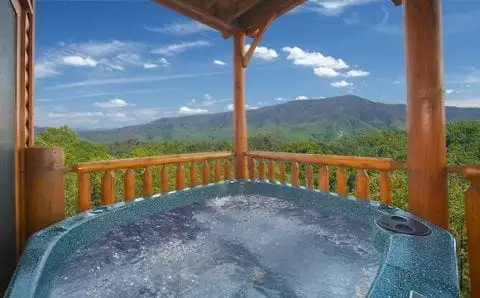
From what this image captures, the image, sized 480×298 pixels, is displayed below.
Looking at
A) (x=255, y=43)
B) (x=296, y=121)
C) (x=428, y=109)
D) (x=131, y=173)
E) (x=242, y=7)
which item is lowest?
(x=131, y=173)

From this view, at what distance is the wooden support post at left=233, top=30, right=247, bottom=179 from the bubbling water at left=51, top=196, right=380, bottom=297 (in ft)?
3.85

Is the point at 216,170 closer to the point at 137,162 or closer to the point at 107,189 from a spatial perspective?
the point at 137,162

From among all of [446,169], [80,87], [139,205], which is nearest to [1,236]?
[139,205]

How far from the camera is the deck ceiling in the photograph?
286 cm

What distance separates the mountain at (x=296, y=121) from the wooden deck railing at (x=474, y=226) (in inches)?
1436

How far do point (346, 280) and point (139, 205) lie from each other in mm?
1538

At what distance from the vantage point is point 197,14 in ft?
9.86

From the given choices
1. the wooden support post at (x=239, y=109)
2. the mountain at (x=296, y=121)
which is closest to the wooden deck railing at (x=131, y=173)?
the wooden support post at (x=239, y=109)

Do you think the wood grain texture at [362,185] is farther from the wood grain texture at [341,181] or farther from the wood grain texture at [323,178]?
the wood grain texture at [323,178]

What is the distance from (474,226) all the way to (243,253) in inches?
48.6

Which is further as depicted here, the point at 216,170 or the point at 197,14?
the point at 216,170

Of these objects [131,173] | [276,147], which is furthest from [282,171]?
[276,147]

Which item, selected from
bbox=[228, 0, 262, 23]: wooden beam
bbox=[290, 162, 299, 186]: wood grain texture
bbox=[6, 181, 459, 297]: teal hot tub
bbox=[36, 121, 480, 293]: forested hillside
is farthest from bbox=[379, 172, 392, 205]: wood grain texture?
bbox=[36, 121, 480, 293]: forested hillside

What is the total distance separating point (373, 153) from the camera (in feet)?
60.6
